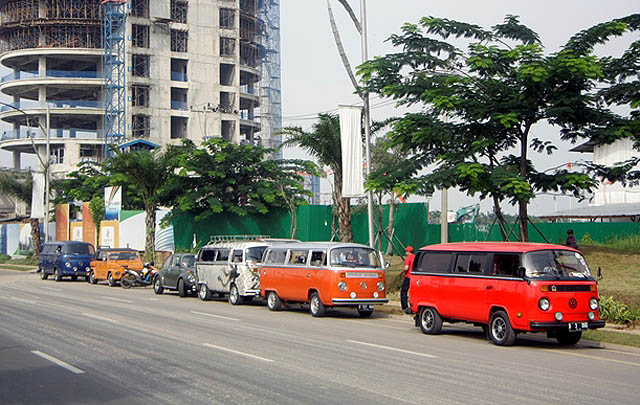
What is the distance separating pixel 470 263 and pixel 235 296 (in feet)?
38.3

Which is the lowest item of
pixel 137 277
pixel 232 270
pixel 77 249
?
pixel 137 277

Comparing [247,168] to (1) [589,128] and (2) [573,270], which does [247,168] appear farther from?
(2) [573,270]

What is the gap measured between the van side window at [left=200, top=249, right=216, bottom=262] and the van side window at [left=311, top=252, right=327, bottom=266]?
21.5 feet

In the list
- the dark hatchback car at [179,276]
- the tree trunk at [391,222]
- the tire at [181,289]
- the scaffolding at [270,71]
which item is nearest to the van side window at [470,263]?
the dark hatchback car at [179,276]

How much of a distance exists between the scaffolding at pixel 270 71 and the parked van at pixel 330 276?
266 feet

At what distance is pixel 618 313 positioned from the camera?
18406 mm

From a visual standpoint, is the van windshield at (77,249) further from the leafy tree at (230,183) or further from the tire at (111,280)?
the leafy tree at (230,183)

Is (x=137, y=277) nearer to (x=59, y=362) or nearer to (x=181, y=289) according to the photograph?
(x=181, y=289)

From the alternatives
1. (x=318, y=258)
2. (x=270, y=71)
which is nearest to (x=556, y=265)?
(x=318, y=258)

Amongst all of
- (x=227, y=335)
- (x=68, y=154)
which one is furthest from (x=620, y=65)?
(x=68, y=154)

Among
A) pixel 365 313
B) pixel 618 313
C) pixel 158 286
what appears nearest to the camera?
pixel 618 313

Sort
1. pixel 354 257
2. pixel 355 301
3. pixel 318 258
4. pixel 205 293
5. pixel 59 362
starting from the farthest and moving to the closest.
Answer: pixel 205 293 → pixel 318 258 → pixel 354 257 → pixel 355 301 → pixel 59 362

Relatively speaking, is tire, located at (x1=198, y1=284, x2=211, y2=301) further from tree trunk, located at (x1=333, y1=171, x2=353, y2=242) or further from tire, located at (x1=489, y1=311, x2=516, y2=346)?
tire, located at (x1=489, y1=311, x2=516, y2=346)

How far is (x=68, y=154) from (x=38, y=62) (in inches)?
480
